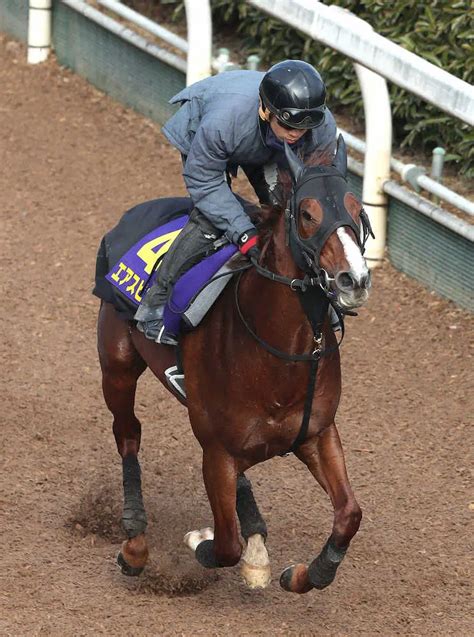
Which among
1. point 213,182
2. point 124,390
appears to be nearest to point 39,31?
point 124,390

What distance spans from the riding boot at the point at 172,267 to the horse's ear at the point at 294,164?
2.96 ft

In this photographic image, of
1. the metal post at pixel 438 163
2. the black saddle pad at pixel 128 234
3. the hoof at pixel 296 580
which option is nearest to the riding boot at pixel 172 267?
the black saddle pad at pixel 128 234

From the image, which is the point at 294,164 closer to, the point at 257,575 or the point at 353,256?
the point at 353,256

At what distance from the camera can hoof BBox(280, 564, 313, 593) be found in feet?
20.0

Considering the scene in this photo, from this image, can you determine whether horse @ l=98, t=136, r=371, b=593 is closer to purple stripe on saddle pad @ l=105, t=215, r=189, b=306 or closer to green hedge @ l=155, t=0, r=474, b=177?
purple stripe on saddle pad @ l=105, t=215, r=189, b=306

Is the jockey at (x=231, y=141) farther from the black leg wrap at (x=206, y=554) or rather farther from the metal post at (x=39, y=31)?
the metal post at (x=39, y=31)

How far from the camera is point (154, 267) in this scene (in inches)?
262

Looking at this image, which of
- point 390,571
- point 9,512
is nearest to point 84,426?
point 9,512

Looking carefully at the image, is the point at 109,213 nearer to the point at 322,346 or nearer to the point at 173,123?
the point at 173,123

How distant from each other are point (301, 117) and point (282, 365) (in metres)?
1.00

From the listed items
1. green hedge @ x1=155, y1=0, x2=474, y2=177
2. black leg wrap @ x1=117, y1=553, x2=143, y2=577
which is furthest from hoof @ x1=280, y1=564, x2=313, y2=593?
green hedge @ x1=155, y1=0, x2=474, y2=177

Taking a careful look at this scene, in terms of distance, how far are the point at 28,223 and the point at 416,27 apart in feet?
10.6

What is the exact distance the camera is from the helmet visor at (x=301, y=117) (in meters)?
5.61

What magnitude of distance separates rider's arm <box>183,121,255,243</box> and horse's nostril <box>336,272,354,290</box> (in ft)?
2.99
